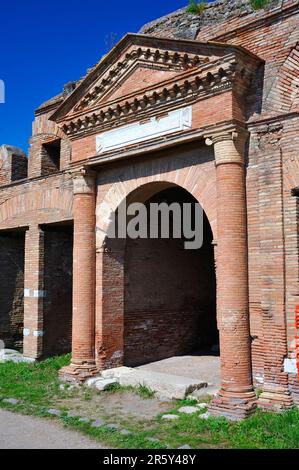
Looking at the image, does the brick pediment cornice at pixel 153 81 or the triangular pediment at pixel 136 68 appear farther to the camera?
the triangular pediment at pixel 136 68

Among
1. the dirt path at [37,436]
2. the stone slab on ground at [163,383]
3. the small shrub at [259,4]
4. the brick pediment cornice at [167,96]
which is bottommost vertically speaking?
the dirt path at [37,436]

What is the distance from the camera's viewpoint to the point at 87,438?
671cm

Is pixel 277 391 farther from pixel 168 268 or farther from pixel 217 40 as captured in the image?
pixel 217 40

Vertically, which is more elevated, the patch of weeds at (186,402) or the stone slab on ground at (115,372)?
the stone slab on ground at (115,372)

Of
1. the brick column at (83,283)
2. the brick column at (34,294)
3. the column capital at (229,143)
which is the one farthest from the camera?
the brick column at (34,294)

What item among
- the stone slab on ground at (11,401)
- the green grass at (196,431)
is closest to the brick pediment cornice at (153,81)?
the green grass at (196,431)

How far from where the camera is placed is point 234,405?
7.25m

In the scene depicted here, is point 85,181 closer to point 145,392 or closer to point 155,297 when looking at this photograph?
point 155,297

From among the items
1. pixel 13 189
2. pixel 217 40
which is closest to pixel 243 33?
pixel 217 40

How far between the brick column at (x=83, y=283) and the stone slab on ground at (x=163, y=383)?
0.81m

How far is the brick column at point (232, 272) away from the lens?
7512mm

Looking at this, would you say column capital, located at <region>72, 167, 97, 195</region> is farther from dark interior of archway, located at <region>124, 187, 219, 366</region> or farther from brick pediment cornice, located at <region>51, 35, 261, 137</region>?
dark interior of archway, located at <region>124, 187, 219, 366</region>

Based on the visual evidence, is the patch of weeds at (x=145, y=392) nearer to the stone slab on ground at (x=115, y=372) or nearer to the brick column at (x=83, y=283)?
the stone slab on ground at (x=115, y=372)
